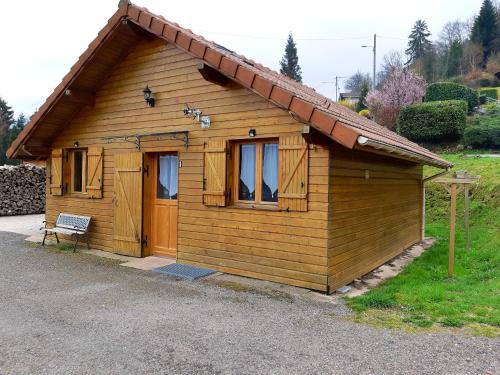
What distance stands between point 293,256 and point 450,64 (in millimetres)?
40303

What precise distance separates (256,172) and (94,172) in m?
4.10

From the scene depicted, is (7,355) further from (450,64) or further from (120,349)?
(450,64)

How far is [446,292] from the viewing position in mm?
5551

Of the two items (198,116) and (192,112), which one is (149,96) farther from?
(198,116)

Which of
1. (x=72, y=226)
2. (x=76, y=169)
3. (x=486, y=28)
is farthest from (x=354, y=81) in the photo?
(x=72, y=226)

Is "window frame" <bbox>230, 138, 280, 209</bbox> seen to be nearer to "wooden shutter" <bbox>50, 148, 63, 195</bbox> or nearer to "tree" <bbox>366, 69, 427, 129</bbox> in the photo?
"wooden shutter" <bbox>50, 148, 63, 195</bbox>

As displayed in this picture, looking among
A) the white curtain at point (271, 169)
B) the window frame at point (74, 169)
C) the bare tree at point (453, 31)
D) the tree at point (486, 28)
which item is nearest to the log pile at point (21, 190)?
the window frame at point (74, 169)

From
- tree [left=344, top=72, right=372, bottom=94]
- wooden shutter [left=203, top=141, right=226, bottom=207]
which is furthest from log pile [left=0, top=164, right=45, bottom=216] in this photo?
tree [left=344, top=72, right=372, bottom=94]

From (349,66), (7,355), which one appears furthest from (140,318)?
(349,66)

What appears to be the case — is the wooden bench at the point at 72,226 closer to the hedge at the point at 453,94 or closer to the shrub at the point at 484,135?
the shrub at the point at 484,135

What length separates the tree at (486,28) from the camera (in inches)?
1565

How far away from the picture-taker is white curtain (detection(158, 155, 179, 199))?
25.2 feet

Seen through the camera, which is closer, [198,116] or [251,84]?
[251,84]

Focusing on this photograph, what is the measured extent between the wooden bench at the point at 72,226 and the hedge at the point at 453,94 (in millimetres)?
21766
